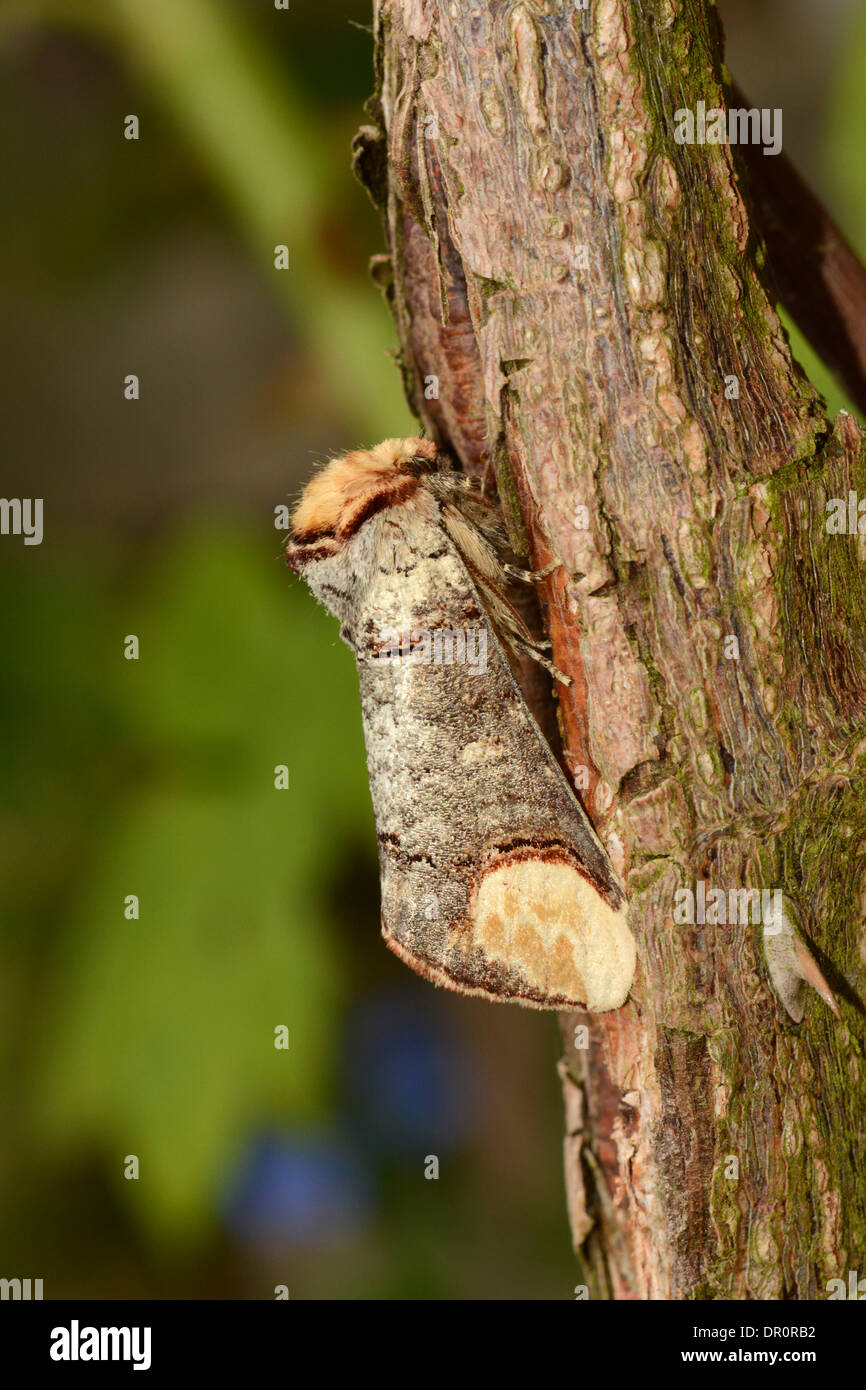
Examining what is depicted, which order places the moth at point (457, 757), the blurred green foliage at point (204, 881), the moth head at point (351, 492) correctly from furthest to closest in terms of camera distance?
the blurred green foliage at point (204, 881) → the moth head at point (351, 492) → the moth at point (457, 757)

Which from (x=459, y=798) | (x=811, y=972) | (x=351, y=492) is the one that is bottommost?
(x=811, y=972)

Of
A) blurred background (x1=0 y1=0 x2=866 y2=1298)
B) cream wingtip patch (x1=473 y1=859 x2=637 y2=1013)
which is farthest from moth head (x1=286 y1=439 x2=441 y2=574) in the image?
blurred background (x1=0 y1=0 x2=866 y2=1298)

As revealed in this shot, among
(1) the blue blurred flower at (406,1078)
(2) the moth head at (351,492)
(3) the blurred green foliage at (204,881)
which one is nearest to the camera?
(2) the moth head at (351,492)

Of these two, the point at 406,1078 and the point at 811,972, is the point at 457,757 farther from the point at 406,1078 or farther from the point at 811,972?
the point at 406,1078

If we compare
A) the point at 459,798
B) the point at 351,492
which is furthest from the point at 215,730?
the point at 459,798

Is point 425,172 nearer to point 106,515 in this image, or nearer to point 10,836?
point 10,836

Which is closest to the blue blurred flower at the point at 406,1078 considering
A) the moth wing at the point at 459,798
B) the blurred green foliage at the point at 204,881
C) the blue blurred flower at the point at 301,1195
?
the blue blurred flower at the point at 301,1195

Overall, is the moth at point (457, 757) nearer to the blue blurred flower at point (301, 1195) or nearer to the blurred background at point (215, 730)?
the blurred background at point (215, 730)

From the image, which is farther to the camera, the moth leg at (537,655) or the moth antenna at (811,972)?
the moth leg at (537,655)
